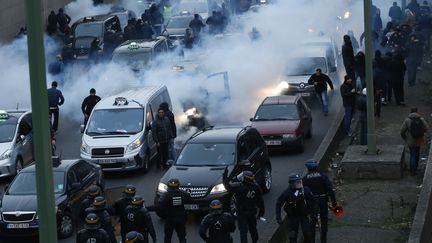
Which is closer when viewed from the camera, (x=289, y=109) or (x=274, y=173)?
(x=274, y=173)

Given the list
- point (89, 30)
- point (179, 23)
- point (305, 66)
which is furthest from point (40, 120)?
point (179, 23)

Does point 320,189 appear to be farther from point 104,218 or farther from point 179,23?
point 179,23

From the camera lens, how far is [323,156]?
70.0 ft

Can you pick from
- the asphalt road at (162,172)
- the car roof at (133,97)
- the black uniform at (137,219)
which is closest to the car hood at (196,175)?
the asphalt road at (162,172)

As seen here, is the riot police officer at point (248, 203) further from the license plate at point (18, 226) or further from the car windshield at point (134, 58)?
the car windshield at point (134, 58)

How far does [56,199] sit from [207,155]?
10.6 ft

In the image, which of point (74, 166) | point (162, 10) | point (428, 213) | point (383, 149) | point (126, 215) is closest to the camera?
point (126, 215)

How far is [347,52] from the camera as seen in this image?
28891 millimetres

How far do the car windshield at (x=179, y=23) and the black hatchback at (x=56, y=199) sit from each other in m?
22.1

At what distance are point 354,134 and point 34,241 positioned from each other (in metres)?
10.3

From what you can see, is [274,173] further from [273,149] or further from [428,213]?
[428,213]

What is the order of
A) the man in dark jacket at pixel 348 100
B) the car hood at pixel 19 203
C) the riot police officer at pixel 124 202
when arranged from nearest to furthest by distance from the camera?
the riot police officer at pixel 124 202 → the car hood at pixel 19 203 → the man in dark jacket at pixel 348 100

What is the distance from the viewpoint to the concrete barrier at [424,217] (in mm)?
15352

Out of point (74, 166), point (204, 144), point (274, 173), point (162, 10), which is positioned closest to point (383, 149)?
point (274, 173)
